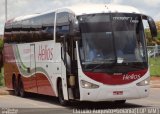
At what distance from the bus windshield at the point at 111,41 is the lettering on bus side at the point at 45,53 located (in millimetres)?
3172

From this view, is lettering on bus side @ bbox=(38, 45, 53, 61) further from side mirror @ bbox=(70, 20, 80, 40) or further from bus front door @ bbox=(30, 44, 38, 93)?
side mirror @ bbox=(70, 20, 80, 40)

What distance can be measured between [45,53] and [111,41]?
4366 millimetres

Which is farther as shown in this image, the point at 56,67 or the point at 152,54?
the point at 152,54

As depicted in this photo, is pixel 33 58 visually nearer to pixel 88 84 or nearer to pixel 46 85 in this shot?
pixel 46 85

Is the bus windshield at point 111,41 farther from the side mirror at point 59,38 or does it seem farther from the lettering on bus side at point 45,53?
the lettering on bus side at point 45,53

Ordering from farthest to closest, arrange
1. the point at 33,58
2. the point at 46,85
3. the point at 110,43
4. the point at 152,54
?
the point at 152,54, the point at 33,58, the point at 46,85, the point at 110,43

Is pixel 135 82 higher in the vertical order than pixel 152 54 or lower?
higher

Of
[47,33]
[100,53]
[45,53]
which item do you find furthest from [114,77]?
[45,53]

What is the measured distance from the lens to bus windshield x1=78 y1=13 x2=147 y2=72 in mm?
18005

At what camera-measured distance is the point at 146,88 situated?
1847 centimetres

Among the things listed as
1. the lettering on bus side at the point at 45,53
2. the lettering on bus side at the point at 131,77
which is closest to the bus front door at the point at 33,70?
the lettering on bus side at the point at 45,53

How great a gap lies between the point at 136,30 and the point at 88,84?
8.48 ft

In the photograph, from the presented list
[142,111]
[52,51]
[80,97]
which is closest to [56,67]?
[52,51]

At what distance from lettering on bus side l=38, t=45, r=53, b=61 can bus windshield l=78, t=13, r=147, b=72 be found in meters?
3.17
